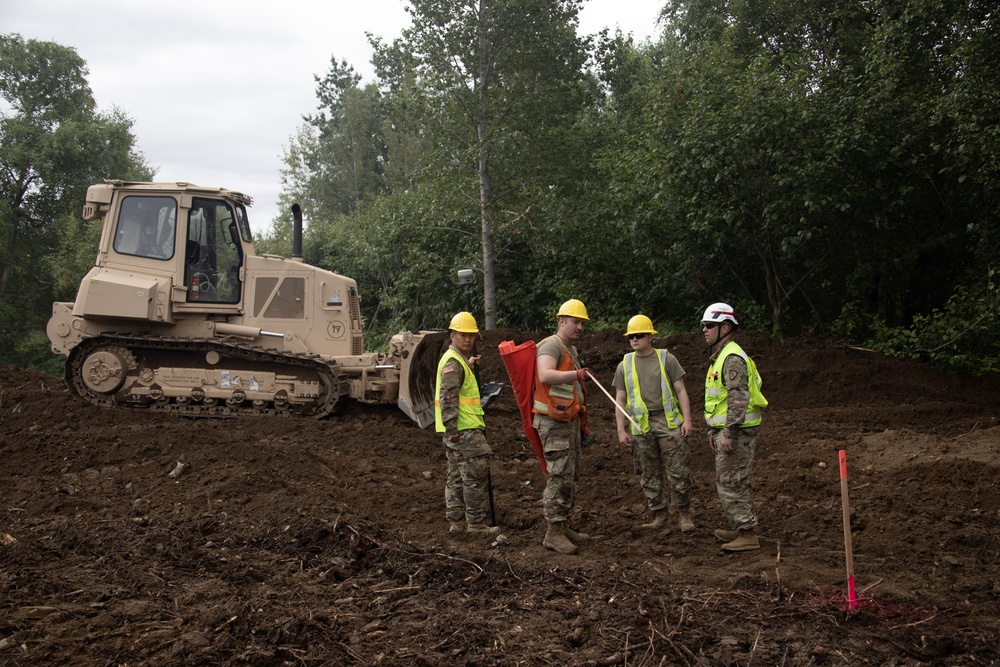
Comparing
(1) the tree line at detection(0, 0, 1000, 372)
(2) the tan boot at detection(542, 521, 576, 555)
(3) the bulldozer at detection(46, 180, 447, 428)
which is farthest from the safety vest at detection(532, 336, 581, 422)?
(1) the tree line at detection(0, 0, 1000, 372)

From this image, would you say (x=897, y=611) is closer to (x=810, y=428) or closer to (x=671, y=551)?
(x=671, y=551)

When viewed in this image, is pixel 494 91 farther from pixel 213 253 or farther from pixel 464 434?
pixel 464 434

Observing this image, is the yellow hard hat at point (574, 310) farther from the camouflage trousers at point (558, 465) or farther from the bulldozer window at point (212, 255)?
the bulldozer window at point (212, 255)

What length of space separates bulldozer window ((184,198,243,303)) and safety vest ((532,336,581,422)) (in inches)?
266

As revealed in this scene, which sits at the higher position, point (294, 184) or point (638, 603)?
point (294, 184)

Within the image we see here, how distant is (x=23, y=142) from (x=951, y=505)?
29434mm

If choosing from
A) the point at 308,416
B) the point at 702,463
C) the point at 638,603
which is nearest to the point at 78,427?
the point at 308,416

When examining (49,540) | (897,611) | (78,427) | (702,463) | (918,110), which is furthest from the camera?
(918,110)

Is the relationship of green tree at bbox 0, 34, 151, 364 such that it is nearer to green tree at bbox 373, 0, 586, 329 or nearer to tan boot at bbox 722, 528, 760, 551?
green tree at bbox 373, 0, 586, 329

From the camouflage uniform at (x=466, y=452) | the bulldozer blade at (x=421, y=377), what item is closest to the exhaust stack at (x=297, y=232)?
the bulldozer blade at (x=421, y=377)

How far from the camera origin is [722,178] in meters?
14.9

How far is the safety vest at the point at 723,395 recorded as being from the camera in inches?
265

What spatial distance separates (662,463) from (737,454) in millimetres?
740

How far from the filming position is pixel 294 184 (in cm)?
5222
